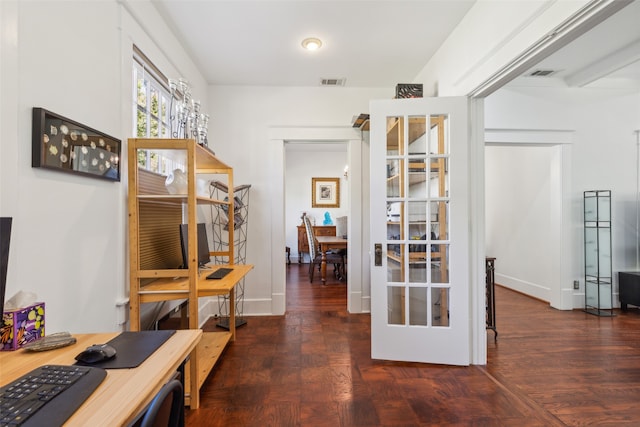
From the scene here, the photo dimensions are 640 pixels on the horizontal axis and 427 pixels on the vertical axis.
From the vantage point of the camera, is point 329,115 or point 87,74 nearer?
point 87,74

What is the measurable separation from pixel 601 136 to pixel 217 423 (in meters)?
5.22

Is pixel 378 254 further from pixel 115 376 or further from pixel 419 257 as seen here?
pixel 115 376

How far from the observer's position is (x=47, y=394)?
741mm

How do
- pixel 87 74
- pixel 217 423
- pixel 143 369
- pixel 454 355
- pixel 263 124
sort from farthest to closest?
1. pixel 263 124
2. pixel 454 355
3. pixel 217 423
4. pixel 87 74
5. pixel 143 369

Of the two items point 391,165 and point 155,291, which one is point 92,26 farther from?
point 391,165

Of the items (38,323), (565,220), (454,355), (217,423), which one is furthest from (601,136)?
(38,323)

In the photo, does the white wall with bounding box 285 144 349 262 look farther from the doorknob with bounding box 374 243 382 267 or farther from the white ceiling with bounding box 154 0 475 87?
the doorknob with bounding box 374 243 382 267

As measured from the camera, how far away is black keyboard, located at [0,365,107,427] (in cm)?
66

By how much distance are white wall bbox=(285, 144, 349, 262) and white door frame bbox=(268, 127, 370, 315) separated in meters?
3.76

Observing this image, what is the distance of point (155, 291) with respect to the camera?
1866 millimetres

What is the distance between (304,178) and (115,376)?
666 cm

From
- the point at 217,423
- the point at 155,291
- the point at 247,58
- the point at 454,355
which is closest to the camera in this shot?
the point at 217,423

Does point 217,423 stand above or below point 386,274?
below

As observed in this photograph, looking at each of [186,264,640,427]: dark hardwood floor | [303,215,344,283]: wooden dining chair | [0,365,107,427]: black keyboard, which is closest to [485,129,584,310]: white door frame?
[186,264,640,427]: dark hardwood floor
